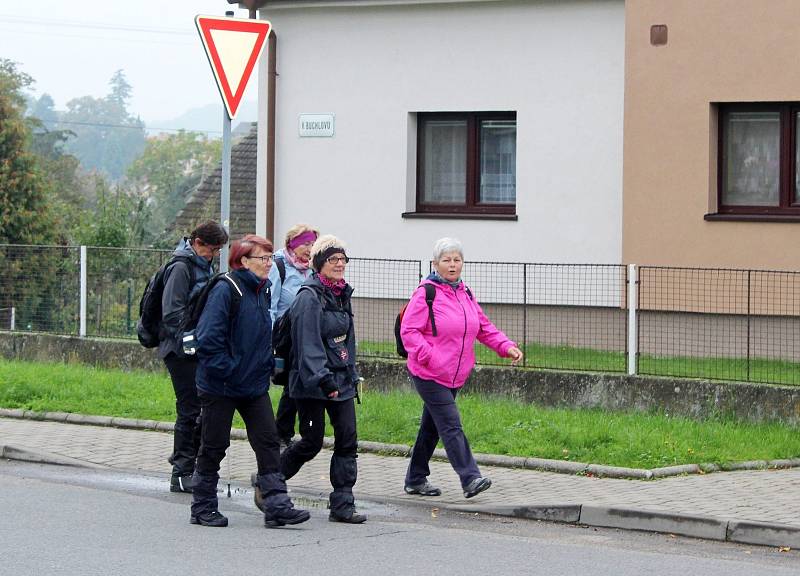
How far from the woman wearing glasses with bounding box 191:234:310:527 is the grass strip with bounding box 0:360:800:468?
2.99m

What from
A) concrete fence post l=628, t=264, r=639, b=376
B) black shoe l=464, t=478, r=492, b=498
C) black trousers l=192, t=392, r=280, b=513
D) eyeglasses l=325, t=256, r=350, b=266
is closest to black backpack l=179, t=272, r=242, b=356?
black trousers l=192, t=392, r=280, b=513

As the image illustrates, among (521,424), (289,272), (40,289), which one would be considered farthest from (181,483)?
(40,289)

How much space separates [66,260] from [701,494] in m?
9.76

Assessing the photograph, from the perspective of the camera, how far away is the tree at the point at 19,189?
139ft

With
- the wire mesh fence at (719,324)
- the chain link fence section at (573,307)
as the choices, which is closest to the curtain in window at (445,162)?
A: the chain link fence section at (573,307)

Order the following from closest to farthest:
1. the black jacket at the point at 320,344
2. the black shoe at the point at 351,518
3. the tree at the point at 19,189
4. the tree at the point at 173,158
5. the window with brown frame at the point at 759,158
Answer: the black jacket at the point at 320,344
the black shoe at the point at 351,518
the window with brown frame at the point at 759,158
the tree at the point at 19,189
the tree at the point at 173,158

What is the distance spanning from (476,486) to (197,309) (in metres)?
2.21

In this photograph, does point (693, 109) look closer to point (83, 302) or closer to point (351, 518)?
point (83, 302)

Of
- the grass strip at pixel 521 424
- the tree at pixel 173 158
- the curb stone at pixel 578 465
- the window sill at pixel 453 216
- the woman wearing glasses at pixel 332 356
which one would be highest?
the tree at pixel 173 158

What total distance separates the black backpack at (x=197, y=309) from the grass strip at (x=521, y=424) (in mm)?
3278

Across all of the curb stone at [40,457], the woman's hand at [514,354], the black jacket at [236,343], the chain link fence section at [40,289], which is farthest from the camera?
the chain link fence section at [40,289]

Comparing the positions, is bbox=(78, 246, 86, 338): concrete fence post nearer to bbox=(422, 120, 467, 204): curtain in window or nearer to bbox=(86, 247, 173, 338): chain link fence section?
bbox=(86, 247, 173, 338): chain link fence section

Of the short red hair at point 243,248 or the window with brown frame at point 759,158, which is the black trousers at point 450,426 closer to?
the short red hair at point 243,248

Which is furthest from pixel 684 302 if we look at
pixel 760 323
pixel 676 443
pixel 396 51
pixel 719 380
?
pixel 396 51
